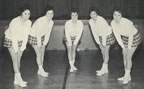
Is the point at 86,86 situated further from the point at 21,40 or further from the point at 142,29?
the point at 142,29

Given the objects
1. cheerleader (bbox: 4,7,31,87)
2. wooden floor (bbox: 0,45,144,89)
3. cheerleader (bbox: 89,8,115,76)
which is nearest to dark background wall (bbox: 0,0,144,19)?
wooden floor (bbox: 0,45,144,89)

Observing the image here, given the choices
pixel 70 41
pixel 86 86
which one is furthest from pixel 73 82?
pixel 70 41

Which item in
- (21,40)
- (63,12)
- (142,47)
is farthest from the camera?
(63,12)

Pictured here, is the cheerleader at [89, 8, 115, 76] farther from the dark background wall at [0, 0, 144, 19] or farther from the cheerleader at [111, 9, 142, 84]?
the dark background wall at [0, 0, 144, 19]

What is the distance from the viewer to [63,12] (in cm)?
705

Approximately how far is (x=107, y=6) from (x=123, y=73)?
218 cm

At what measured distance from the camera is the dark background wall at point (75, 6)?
275 inches

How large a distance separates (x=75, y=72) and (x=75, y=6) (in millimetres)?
2123

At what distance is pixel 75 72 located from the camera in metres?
5.23

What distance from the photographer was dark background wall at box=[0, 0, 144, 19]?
699cm

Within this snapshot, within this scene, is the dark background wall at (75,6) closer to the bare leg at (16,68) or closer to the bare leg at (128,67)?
the bare leg at (128,67)

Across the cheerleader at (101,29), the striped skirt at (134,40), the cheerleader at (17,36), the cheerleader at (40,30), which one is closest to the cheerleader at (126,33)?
the striped skirt at (134,40)

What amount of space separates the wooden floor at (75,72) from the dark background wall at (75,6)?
32.6 inches

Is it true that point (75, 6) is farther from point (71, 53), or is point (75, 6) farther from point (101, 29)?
point (101, 29)
